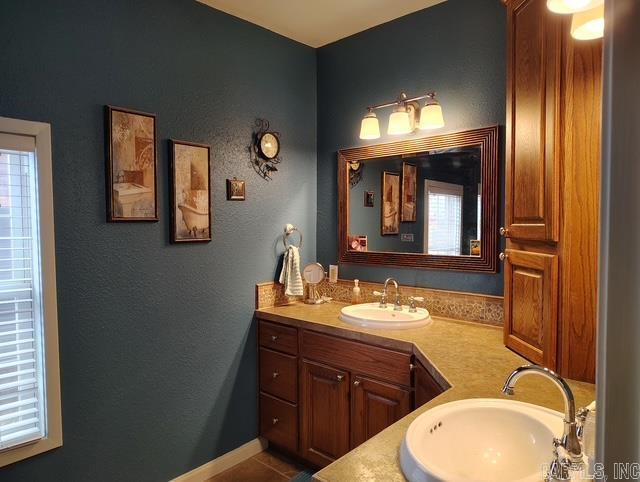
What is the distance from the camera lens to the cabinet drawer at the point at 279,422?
2.56 m

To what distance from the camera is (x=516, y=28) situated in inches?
69.6

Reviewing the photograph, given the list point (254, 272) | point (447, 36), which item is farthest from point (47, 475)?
point (447, 36)

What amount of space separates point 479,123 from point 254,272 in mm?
1551

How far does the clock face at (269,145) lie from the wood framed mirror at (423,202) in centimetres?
44

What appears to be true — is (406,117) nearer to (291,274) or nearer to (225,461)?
(291,274)

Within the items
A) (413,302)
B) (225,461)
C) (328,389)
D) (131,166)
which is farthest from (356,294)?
(131,166)

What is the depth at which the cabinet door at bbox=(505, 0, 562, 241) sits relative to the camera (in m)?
1.53

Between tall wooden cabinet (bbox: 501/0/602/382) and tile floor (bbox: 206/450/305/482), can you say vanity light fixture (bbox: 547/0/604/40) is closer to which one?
tall wooden cabinet (bbox: 501/0/602/382)

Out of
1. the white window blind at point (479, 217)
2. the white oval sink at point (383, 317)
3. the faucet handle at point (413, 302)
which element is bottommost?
the white oval sink at point (383, 317)

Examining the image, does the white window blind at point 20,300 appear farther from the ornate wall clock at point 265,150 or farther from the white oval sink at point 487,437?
the white oval sink at point 487,437

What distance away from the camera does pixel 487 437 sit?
125cm

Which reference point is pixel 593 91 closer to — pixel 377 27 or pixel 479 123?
pixel 479 123

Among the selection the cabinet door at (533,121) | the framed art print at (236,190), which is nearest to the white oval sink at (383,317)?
the cabinet door at (533,121)

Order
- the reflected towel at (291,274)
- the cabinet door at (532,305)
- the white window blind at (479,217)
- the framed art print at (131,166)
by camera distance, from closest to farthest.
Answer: the cabinet door at (532,305) → the framed art print at (131,166) → the white window blind at (479,217) → the reflected towel at (291,274)
